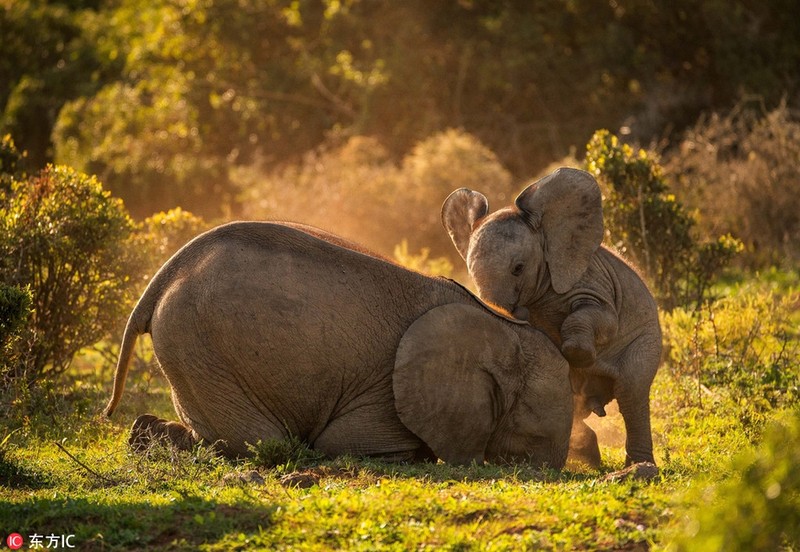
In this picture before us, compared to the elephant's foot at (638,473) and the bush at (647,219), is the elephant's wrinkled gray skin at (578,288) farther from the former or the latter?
the bush at (647,219)

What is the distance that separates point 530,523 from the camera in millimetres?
6711

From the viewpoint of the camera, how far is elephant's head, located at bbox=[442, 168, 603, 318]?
947 cm

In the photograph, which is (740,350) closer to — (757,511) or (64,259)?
(64,259)

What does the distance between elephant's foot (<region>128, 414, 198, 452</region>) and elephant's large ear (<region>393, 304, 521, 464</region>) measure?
1.52 metres

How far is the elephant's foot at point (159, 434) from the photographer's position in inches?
351

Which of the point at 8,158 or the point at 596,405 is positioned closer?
the point at 596,405

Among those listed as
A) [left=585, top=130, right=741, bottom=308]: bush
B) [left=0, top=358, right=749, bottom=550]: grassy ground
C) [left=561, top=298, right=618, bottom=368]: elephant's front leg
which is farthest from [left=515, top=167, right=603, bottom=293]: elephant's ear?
[left=585, top=130, right=741, bottom=308]: bush

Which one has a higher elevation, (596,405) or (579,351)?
(579,351)

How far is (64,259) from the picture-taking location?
12.3 m

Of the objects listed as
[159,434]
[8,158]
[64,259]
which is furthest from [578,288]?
[8,158]

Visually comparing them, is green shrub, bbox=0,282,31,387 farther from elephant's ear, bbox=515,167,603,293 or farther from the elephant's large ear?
elephant's ear, bbox=515,167,603,293

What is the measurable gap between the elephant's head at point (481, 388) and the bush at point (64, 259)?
4.25 metres

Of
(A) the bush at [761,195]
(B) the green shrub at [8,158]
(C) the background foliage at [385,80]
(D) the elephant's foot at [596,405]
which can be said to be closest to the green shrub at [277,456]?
(D) the elephant's foot at [596,405]

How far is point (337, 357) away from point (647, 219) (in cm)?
635
